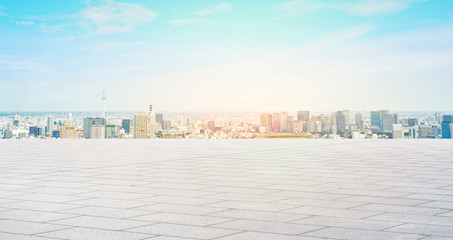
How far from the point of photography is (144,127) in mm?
22172

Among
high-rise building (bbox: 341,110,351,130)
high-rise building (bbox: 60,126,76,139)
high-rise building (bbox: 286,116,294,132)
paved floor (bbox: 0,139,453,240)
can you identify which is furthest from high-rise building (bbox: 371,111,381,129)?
high-rise building (bbox: 60,126,76,139)

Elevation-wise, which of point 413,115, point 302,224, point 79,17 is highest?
point 79,17

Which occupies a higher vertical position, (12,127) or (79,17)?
(79,17)

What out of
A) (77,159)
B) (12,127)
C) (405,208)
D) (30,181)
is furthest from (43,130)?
(405,208)

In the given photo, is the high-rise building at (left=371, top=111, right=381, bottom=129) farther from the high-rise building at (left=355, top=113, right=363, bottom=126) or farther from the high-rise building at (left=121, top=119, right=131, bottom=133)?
the high-rise building at (left=121, top=119, right=131, bottom=133)

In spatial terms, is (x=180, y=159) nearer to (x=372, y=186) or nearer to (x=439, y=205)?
(x=372, y=186)

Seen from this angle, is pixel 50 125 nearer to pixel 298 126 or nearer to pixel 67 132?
pixel 67 132

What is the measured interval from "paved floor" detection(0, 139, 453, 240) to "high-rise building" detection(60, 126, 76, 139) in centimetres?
1052

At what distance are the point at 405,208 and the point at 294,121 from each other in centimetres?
1869

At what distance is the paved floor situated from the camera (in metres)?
4.52

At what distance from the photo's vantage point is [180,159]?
11.9 m

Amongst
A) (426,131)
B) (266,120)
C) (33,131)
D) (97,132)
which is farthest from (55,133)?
(426,131)

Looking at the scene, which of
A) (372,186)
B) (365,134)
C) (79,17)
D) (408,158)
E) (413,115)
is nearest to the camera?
(372,186)

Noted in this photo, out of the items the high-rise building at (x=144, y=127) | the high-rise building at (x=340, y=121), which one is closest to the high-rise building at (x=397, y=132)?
the high-rise building at (x=340, y=121)
